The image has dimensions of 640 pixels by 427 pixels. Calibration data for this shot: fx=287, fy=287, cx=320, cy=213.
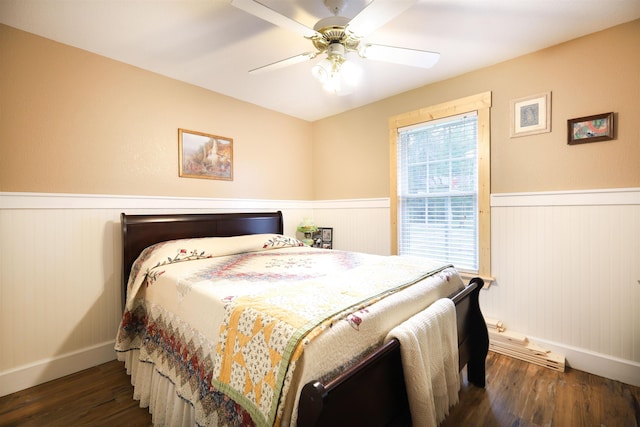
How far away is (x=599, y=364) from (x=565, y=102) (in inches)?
77.8

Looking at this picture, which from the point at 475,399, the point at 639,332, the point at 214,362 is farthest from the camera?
the point at 639,332

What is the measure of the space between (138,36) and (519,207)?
3.31 m

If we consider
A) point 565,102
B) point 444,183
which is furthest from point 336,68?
point 565,102

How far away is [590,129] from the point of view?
213 centimetres

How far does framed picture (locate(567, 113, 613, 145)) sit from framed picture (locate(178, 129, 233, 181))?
3.09 m

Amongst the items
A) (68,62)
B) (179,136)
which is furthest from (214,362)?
(68,62)

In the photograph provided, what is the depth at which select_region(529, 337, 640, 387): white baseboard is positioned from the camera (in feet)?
6.48

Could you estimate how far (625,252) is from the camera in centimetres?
202

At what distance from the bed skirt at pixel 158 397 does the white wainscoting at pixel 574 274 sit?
8.32 feet

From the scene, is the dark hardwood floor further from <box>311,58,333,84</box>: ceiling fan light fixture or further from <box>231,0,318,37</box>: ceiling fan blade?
<box>231,0,318,37</box>: ceiling fan blade

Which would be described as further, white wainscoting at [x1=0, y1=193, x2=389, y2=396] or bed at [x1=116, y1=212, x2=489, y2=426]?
white wainscoting at [x1=0, y1=193, x2=389, y2=396]

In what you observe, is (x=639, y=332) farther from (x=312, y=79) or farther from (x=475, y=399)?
(x=312, y=79)

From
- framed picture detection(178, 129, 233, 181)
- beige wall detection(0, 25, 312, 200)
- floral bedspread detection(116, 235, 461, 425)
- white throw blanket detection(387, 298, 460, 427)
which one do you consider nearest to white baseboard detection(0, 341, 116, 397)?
floral bedspread detection(116, 235, 461, 425)

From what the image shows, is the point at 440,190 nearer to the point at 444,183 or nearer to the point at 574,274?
the point at 444,183
